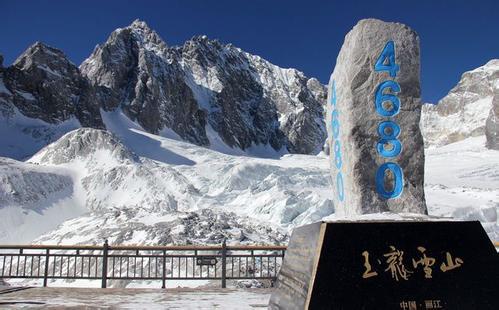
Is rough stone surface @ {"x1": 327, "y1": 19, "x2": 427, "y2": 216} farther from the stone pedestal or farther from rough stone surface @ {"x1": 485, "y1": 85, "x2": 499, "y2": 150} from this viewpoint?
rough stone surface @ {"x1": 485, "y1": 85, "x2": 499, "y2": 150}

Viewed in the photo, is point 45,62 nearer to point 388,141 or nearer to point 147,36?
point 147,36

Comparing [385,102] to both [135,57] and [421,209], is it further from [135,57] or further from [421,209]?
[135,57]

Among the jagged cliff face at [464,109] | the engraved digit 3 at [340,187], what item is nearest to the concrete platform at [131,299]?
the engraved digit 3 at [340,187]

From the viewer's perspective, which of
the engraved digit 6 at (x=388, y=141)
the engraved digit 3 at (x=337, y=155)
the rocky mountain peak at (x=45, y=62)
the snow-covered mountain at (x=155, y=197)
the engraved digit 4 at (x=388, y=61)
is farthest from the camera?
the rocky mountain peak at (x=45, y=62)

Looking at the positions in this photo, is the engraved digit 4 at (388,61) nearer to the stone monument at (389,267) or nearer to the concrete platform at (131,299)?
the stone monument at (389,267)

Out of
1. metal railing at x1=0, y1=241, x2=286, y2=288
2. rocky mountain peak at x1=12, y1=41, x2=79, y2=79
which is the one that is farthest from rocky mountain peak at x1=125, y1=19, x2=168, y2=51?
metal railing at x1=0, y1=241, x2=286, y2=288

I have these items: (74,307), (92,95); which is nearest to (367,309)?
(74,307)

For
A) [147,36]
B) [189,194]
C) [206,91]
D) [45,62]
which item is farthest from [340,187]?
[147,36]
